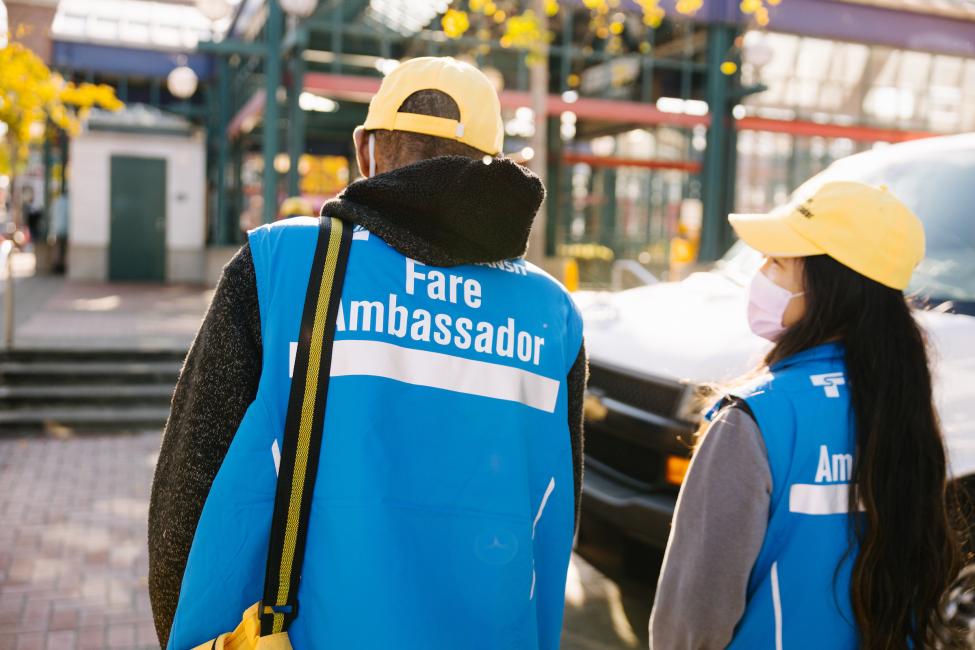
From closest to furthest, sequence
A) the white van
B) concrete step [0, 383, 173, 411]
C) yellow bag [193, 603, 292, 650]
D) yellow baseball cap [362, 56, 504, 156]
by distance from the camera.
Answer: yellow bag [193, 603, 292, 650]
yellow baseball cap [362, 56, 504, 156]
the white van
concrete step [0, 383, 173, 411]

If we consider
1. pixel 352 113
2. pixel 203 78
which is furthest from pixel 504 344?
pixel 203 78

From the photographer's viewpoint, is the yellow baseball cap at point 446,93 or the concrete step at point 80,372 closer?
the yellow baseball cap at point 446,93

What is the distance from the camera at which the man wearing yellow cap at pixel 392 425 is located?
5.06 feet

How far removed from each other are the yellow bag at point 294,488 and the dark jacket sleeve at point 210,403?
11cm

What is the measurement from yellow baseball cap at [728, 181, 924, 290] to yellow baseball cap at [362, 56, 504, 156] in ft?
2.16

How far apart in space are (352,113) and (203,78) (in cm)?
495

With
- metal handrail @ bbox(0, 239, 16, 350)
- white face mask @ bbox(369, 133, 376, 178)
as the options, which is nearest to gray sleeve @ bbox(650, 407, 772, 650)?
white face mask @ bbox(369, 133, 376, 178)

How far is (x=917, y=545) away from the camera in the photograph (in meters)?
1.89

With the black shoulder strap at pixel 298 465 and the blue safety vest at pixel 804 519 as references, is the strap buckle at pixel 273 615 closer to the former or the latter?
the black shoulder strap at pixel 298 465

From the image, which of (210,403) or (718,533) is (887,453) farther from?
(210,403)

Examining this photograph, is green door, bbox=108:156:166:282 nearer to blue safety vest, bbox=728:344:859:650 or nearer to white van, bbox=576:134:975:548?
white van, bbox=576:134:975:548

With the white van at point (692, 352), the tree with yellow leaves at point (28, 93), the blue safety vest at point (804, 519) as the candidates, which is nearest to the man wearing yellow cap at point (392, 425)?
the blue safety vest at point (804, 519)

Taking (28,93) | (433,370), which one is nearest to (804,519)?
(433,370)

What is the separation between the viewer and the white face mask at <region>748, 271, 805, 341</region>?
206cm
